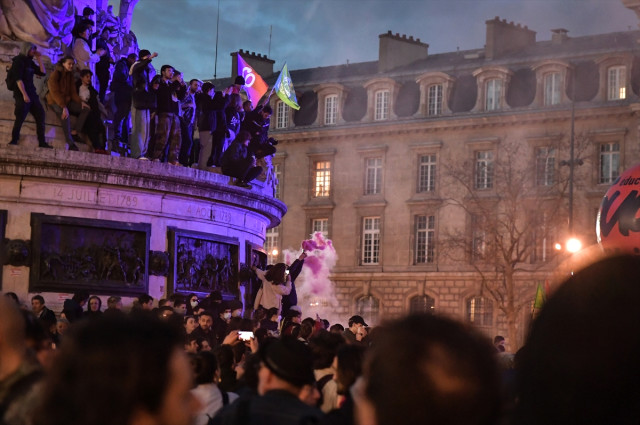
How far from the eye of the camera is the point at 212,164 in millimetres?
19641

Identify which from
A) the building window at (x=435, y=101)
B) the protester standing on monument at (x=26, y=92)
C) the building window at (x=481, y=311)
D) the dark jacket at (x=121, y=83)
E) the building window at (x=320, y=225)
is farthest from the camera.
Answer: the building window at (x=320, y=225)

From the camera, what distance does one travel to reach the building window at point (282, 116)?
215ft

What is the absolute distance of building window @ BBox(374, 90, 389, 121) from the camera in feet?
205

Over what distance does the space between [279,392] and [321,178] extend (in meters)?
58.6

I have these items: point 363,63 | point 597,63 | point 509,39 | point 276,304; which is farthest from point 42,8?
point 363,63

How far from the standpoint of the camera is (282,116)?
65.9m

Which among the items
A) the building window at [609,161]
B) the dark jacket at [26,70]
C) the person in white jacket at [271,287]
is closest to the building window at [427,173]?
the building window at [609,161]

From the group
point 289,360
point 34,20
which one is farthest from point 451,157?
point 289,360

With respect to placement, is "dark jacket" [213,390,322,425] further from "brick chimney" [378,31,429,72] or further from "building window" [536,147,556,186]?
"brick chimney" [378,31,429,72]

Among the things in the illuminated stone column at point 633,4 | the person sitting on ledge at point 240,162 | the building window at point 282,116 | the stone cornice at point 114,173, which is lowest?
the stone cornice at point 114,173

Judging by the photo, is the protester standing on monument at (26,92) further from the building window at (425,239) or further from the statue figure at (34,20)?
the building window at (425,239)

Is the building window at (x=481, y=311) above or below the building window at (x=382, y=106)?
below

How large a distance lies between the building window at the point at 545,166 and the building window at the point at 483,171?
2.57 meters

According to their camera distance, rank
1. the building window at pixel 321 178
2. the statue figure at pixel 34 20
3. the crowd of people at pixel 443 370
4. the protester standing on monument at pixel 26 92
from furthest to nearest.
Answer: the building window at pixel 321 178
the statue figure at pixel 34 20
the protester standing on monument at pixel 26 92
the crowd of people at pixel 443 370
